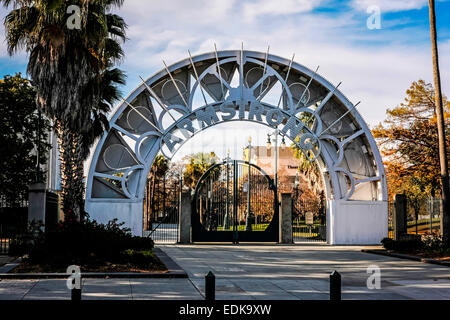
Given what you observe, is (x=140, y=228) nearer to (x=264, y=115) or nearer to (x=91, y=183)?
(x=91, y=183)

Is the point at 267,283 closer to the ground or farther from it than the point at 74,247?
closer to the ground

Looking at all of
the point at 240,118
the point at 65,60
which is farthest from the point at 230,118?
the point at 65,60

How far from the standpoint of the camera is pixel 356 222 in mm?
28641

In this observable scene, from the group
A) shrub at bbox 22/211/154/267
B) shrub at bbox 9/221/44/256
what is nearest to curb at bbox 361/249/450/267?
shrub at bbox 22/211/154/267

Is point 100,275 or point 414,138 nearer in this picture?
point 100,275

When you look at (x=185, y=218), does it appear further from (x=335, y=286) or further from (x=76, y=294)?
(x=76, y=294)

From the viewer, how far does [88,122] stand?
2072cm

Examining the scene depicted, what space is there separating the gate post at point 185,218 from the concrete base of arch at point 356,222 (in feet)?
23.7

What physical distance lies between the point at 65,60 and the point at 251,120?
1091 cm

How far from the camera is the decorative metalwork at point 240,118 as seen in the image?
88.9 ft
